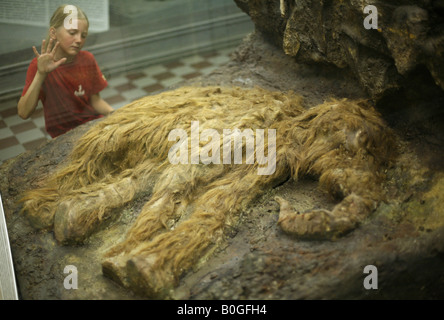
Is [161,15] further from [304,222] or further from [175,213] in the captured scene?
[304,222]

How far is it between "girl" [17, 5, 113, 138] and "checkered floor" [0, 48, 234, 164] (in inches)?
4.0

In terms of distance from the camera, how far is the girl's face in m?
3.33

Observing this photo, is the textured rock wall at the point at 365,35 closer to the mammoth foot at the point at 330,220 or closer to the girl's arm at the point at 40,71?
the mammoth foot at the point at 330,220

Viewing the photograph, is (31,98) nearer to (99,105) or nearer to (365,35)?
(99,105)

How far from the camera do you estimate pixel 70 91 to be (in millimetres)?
3576

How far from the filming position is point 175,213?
276cm

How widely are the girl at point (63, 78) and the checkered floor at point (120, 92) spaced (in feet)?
0.33

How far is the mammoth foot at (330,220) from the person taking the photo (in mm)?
2447

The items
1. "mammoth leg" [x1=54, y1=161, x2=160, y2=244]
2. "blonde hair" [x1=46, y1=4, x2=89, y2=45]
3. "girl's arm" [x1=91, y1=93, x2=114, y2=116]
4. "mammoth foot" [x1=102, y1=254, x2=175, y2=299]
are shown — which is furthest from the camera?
"girl's arm" [x1=91, y1=93, x2=114, y2=116]

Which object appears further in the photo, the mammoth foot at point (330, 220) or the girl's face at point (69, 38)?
the girl's face at point (69, 38)

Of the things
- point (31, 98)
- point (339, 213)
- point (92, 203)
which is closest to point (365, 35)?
point (339, 213)

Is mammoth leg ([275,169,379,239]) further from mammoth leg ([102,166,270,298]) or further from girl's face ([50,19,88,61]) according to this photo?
girl's face ([50,19,88,61])

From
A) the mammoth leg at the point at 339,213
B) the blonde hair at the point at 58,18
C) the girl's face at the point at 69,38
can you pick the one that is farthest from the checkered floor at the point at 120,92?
the mammoth leg at the point at 339,213

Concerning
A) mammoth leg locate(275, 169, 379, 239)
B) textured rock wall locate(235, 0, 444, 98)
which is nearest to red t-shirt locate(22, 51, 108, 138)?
textured rock wall locate(235, 0, 444, 98)
